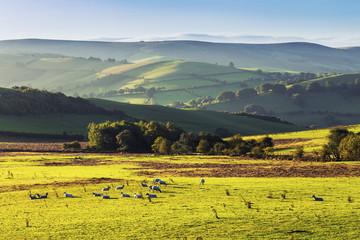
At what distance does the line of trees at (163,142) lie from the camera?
291 ft

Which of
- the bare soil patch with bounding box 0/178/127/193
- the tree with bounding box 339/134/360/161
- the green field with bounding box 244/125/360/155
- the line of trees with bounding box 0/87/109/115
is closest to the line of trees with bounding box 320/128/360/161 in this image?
the tree with bounding box 339/134/360/161

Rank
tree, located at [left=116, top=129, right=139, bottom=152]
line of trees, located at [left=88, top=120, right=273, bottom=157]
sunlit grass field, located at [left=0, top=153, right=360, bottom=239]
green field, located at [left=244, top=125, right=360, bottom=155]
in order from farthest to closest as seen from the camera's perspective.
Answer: tree, located at [left=116, top=129, right=139, bottom=152], green field, located at [left=244, top=125, right=360, bottom=155], line of trees, located at [left=88, top=120, right=273, bottom=157], sunlit grass field, located at [left=0, top=153, right=360, bottom=239]

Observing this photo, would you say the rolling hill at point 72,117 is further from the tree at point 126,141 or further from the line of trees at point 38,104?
the tree at point 126,141

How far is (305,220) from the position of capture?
2592 centimetres

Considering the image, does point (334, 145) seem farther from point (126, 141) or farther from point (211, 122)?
point (211, 122)

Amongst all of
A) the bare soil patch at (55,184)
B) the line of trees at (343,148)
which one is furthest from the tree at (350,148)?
the bare soil patch at (55,184)

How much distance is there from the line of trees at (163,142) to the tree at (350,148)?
16.3 m

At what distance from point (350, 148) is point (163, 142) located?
130 ft

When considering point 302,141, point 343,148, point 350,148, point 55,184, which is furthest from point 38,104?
point 350,148

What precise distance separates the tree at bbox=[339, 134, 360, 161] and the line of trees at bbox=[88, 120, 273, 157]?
53.4 feet

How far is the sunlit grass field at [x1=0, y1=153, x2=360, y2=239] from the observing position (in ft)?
80.0

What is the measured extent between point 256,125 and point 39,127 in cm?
9337

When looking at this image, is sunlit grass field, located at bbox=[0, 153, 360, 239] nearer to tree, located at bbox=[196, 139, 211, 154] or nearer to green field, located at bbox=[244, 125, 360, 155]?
tree, located at bbox=[196, 139, 211, 154]

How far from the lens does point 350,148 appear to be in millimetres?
65125
